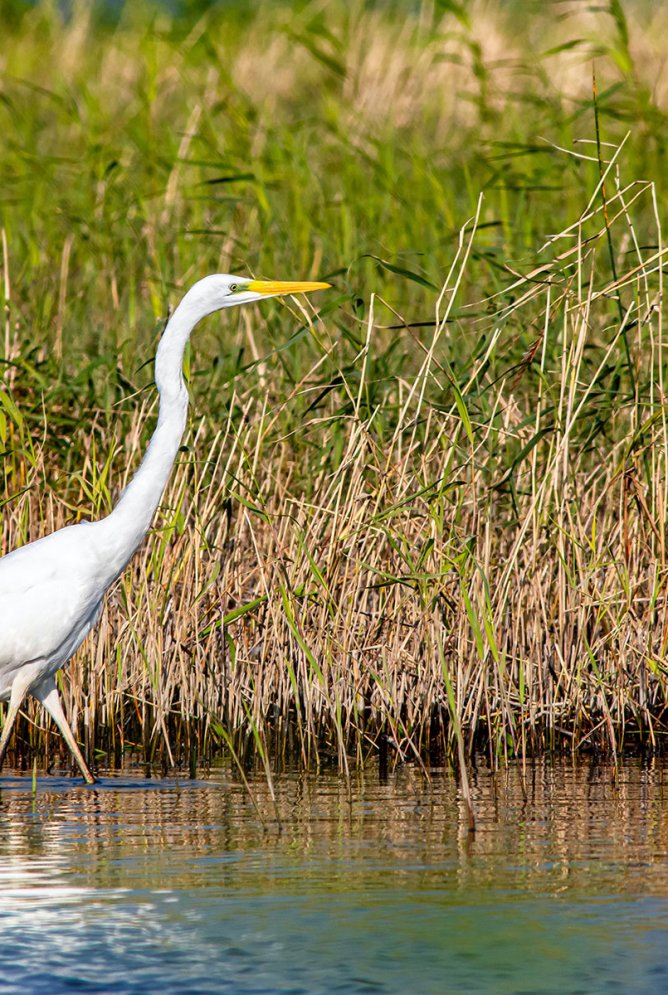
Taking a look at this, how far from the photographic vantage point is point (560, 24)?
15.2m

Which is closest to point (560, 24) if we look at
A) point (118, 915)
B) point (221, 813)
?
point (221, 813)

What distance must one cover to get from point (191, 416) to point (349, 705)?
137 centimetres

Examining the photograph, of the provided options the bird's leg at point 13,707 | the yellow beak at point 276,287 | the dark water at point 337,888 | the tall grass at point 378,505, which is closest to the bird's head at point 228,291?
the yellow beak at point 276,287

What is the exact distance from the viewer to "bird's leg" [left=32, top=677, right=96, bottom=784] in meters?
5.12

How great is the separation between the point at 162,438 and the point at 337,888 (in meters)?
1.73

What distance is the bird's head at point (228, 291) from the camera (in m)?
5.05

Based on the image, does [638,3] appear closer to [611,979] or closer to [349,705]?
[349,705]

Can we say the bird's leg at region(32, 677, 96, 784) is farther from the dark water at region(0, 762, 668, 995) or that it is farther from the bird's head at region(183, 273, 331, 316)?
the bird's head at region(183, 273, 331, 316)

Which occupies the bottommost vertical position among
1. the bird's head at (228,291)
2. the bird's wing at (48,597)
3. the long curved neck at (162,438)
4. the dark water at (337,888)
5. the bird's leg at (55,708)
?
the dark water at (337,888)

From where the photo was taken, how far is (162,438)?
5.03 m

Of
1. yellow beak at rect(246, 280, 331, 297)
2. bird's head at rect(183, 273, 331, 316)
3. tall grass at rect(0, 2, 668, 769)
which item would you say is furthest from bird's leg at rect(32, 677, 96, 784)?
yellow beak at rect(246, 280, 331, 297)

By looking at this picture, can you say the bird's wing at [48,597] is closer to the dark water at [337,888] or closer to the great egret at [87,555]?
the great egret at [87,555]

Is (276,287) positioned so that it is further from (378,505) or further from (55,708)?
(55,708)

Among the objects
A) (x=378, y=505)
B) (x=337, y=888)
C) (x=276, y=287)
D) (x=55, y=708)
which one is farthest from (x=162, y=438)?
(x=337, y=888)
